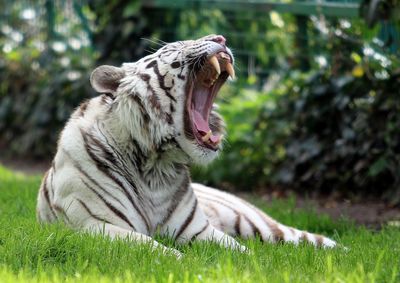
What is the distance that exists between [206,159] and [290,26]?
521cm

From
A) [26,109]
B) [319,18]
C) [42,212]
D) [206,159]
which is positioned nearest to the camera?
[206,159]

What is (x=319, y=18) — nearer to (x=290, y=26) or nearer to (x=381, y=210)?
(x=290, y=26)

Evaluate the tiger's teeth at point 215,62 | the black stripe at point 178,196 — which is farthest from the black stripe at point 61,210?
the tiger's teeth at point 215,62

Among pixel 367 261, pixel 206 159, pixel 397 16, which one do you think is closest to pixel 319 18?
pixel 397 16

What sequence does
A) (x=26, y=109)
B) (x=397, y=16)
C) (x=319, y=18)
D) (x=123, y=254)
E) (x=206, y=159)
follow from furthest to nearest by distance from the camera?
(x=26, y=109) < (x=319, y=18) < (x=397, y=16) < (x=206, y=159) < (x=123, y=254)

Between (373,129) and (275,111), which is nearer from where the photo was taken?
(373,129)

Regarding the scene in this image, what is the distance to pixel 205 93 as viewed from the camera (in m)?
5.52

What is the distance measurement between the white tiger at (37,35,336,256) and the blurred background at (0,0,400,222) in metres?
2.41

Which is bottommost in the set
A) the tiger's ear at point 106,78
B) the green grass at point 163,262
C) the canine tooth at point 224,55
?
the green grass at point 163,262

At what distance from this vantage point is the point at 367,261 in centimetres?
435

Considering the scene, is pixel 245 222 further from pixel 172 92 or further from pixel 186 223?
pixel 172 92

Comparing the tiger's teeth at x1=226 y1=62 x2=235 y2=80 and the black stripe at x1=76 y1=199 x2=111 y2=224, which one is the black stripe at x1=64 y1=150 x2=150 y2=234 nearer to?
the black stripe at x1=76 y1=199 x2=111 y2=224

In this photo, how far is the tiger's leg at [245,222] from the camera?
5789 mm

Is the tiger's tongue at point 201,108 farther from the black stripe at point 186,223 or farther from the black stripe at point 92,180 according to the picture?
the black stripe at point 92,180
